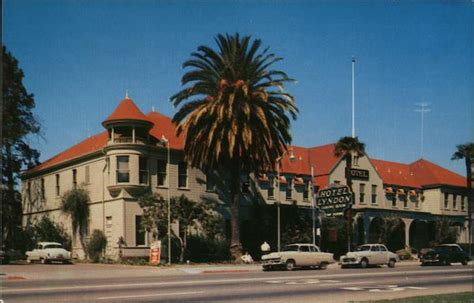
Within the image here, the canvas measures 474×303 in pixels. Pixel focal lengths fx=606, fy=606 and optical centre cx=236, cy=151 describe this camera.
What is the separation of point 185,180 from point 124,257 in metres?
8.15

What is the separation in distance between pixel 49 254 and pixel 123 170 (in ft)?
25.1

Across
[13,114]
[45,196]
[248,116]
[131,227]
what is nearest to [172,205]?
[131,227]

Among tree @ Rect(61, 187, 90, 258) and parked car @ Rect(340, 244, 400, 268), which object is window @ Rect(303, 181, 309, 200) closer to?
parked car @ Rect(340, 244, 400, 268)

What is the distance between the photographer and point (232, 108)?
136 feet

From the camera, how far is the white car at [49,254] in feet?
136

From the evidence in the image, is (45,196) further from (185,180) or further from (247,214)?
(247,214)

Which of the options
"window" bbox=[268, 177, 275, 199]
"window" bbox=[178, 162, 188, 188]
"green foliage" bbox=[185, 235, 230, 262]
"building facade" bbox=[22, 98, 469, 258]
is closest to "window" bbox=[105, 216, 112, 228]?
"building facade" bbox=[22, 98, 469, 258]

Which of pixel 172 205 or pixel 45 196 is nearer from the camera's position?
pixel 172 205

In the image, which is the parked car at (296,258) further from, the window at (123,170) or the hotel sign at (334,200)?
the window at (123,170)

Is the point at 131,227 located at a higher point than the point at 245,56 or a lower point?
lower

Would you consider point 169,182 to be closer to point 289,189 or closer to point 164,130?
point 164,130

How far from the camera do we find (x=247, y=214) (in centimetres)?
5075

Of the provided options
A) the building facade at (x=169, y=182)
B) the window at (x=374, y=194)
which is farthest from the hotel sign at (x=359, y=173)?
the window at (x=374, y=194)

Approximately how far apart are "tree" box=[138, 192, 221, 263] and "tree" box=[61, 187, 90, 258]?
6.73 meters
